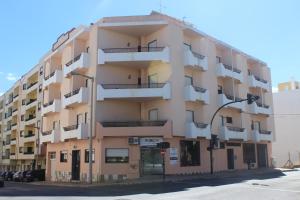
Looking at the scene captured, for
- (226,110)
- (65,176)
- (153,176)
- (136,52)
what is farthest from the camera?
(226,110)

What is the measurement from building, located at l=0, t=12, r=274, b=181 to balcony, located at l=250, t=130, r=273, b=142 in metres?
1.12

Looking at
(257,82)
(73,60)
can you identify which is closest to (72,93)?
(73,60)

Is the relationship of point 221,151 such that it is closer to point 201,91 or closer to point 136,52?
point 201,91

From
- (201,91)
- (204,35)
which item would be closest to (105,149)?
(201,91)

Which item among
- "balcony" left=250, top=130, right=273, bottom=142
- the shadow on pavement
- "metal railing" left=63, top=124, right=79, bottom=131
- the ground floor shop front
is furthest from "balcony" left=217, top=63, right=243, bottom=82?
the shadow on pavement

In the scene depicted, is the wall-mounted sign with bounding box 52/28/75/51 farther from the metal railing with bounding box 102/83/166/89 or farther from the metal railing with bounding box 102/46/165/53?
the metal railing with bounding box 102/83/166/89

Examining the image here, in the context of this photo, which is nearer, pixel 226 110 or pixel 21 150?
pixel 226 110

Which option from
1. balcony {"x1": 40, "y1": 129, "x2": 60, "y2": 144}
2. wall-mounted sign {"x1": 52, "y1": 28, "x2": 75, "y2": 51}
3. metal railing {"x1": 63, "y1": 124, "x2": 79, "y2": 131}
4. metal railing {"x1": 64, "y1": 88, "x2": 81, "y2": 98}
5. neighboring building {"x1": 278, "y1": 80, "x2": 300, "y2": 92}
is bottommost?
balcony {"x1": 40, "y1": 129, "x2": 60, "y2": 144}

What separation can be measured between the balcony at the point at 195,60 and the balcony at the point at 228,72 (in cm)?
279

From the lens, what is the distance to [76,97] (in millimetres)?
35062

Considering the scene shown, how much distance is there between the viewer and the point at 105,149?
31719 mm

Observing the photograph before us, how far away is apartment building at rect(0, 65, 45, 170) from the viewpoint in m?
55.2

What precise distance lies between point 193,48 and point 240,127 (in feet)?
34.9

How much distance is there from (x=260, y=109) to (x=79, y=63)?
22423 millimetres
